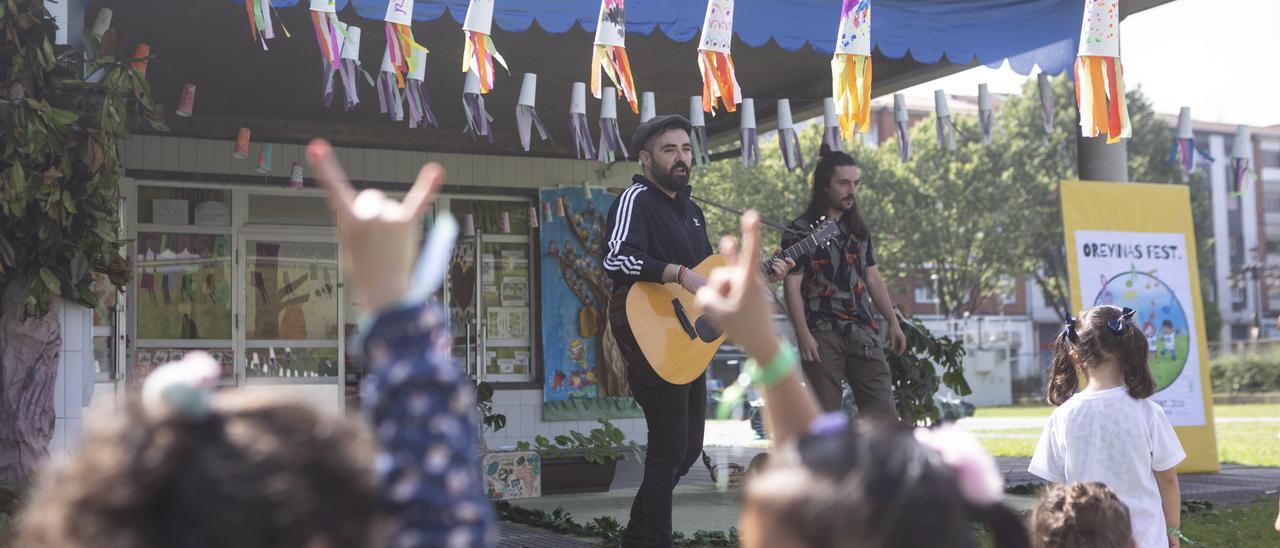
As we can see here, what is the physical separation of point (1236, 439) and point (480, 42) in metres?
14.9

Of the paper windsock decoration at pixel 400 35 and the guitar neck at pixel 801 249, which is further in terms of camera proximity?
the guitar neck at pixel 801 249

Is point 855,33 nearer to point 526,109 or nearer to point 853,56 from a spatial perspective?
point 853,56

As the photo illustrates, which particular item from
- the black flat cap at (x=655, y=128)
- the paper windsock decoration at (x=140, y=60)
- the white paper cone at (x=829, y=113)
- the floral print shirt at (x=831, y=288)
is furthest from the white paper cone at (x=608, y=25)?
the white paper cone at (x=829, y=113)

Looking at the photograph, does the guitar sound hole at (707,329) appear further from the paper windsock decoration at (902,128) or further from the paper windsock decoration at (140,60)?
the paper windsock decoration at (902,128)

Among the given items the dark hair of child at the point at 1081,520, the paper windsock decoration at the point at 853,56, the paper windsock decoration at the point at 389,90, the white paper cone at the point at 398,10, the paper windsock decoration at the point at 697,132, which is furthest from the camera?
the paper windsock decoration at the point at 697,132

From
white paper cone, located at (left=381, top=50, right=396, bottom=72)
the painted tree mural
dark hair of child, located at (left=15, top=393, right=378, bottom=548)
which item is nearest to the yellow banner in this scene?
the painted tree mural

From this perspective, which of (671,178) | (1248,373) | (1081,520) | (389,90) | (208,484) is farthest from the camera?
(1248,373)

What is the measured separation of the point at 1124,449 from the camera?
3541mm

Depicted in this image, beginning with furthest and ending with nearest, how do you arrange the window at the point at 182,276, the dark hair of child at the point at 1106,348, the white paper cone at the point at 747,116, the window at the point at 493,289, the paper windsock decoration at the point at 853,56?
the window at the point at 493,289 → the window at the point at 182,276 → the white paper cone at the point at 747,116 → the paper windsock decoration at the point at 853,56 → the dark hair of child at the point at 1106,348

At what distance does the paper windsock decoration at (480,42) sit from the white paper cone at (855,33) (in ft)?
5.69

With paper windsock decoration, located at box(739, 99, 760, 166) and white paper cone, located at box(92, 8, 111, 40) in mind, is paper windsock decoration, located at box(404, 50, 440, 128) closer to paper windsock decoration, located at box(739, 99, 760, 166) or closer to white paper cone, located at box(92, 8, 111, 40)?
white paper cone, located at box(92, 8, 111, 40)

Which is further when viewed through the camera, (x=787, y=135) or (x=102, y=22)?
(x=787, y=135)

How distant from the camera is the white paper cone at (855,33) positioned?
5.92m

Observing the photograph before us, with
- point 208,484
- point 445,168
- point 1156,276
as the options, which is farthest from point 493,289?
point 208,484
